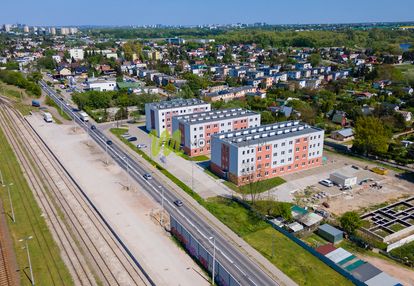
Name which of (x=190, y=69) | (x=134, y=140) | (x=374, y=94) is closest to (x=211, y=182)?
(x=134, y=140)

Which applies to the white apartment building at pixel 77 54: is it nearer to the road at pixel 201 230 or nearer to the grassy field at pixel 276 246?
the road at pixel 201 230

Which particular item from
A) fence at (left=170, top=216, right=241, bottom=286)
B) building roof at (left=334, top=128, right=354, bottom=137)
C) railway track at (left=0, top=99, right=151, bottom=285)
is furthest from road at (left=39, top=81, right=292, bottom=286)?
building roof at (left=334, top=128, right=354, bottom=137)

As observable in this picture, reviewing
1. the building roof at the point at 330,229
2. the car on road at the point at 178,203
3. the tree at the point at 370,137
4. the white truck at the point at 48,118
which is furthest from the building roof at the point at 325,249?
the white truck at the point at 48,118

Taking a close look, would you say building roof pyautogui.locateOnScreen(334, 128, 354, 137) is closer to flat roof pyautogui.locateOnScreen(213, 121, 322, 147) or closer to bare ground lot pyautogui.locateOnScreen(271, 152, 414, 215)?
bare ground lot pyautogui.locateOnScreen(271, 152, 414, 215)

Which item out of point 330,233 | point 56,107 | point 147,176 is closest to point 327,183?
point 330,233

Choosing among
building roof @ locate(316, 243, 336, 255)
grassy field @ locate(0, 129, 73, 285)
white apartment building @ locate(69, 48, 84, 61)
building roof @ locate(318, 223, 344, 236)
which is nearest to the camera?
grassy field @ locate(0, 129, 73, 285)

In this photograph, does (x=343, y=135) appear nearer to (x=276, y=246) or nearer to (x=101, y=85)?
(x=276, y=246)

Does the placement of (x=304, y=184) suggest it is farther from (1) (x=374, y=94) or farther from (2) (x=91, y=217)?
(1) (x=374, y=94)
